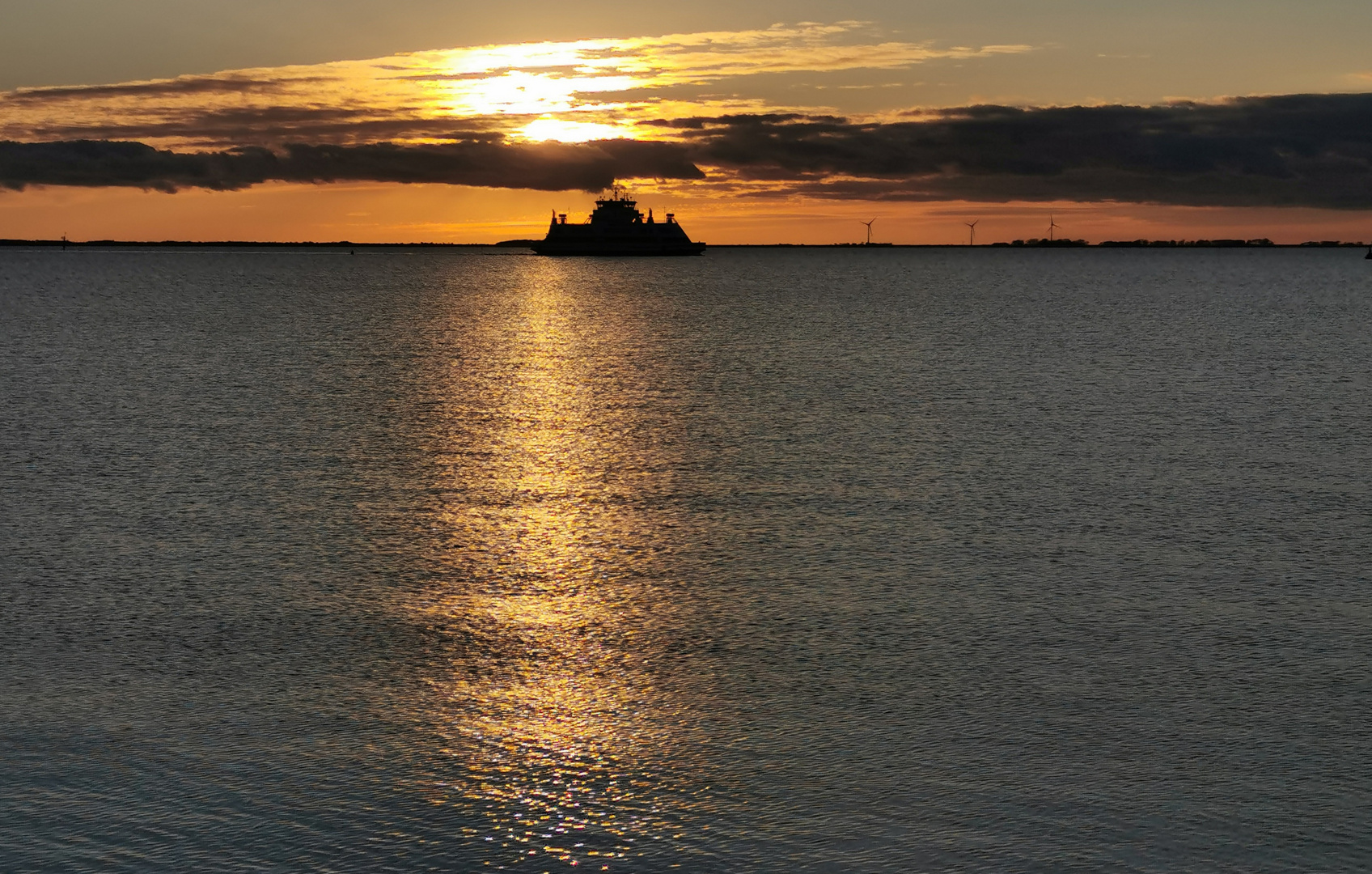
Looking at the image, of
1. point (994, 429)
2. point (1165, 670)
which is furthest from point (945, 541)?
point (994, 429)

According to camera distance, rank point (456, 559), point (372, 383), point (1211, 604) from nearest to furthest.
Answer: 1. point (1211, 604)
2. point (456, 559)
3. point (372, 383)

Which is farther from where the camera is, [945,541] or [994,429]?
[994,429]

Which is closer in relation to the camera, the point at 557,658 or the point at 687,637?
the point at 557,658

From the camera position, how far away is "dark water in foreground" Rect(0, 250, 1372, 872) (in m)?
9.57

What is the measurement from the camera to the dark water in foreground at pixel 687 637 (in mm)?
9570

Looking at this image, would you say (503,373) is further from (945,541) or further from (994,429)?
(945,541)

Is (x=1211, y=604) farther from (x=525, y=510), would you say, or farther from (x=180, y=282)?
(x=180, y=282)

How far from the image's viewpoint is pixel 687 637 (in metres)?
14.4

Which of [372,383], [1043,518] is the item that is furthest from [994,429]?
[372,383]

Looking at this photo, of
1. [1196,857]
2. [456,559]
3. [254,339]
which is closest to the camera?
[1196,857]

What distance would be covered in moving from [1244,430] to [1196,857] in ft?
79.0

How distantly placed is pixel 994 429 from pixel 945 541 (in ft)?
41.9

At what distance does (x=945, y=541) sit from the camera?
19.0 meters

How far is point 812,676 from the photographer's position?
1298cm
